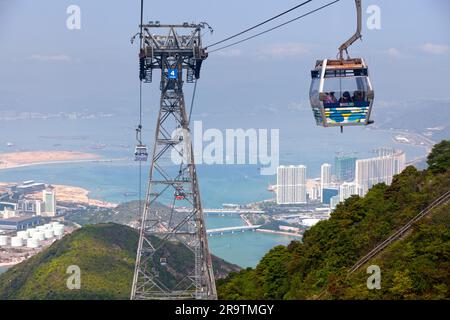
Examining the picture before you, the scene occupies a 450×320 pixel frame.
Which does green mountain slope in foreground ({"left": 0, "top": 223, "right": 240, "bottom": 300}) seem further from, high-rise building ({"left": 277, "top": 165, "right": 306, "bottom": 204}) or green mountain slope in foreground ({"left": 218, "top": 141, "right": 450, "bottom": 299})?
high-rise building ({"left": 277, "top": 165, "right": 306, "bottom": 204})

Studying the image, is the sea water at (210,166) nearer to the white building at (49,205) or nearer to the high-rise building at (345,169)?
the high-rise building at (345,169)

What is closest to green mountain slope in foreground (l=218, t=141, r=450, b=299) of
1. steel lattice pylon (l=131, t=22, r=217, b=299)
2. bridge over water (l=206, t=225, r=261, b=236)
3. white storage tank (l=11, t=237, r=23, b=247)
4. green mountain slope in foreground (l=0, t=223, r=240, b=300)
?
steel lattice pylon (l=131, t=22, r=217, b=299)

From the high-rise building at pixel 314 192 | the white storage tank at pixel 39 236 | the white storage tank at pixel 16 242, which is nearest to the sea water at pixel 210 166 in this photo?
the high-rise building at pixel 314 192

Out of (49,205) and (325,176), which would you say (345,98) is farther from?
(325,176)

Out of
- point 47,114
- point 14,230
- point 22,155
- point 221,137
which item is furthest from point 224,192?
point 47,114

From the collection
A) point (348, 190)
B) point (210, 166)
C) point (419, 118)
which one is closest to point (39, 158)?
point (210, 166)
